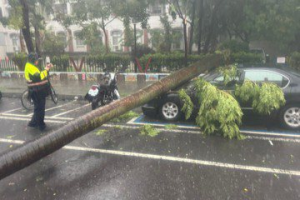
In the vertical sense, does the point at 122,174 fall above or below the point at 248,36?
below

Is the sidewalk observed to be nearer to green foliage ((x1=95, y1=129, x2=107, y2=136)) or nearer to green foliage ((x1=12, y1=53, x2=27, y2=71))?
green foliage ((x1=12, y1=53, x2=27, y2=71))

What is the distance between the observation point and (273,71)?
6281 millimetres

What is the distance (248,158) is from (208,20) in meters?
14.1

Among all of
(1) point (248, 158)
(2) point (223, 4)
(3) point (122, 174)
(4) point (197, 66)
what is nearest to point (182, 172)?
(3) point (122, 174)

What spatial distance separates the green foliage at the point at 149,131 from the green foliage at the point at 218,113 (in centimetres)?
108

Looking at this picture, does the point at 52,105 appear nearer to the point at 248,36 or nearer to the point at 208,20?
the point at 208,20

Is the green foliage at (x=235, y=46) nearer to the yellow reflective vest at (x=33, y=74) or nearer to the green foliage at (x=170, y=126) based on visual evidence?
the green foliage at (x=170, y=126)

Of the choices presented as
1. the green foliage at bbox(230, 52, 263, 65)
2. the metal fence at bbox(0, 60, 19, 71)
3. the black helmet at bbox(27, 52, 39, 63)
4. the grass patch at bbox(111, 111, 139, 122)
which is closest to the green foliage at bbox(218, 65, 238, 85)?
the grass patch at bbox(111, 111, 139, 122)

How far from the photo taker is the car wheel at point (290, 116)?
601 centimetres

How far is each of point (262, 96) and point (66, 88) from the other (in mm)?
9110

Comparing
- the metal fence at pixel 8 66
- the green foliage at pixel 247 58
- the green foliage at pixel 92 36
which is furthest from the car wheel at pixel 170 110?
the green foliage at pixel 92 36

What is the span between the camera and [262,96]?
5758 mm

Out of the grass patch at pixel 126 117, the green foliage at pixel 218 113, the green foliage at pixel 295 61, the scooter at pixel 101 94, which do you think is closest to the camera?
the green foliage at pixel 218 113

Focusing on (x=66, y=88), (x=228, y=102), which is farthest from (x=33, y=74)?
(x=66, y=88)
